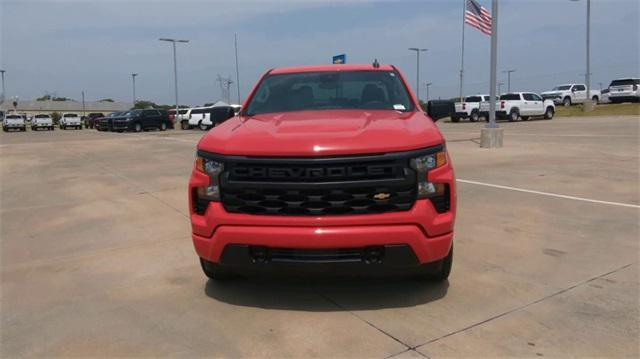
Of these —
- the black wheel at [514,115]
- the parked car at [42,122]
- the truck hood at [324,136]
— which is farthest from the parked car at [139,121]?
the truck hood at [324,136]

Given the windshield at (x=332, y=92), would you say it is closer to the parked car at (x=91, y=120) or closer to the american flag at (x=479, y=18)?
the american flag at (x=479, y=18)

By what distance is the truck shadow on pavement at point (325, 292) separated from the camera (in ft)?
12.7

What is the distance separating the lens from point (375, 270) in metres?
3.51

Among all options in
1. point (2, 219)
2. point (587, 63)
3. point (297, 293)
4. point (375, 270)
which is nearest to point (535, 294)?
point (375, 270)

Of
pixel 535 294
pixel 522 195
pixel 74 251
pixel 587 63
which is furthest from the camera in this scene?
pixel 587 63

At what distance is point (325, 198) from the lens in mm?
3439

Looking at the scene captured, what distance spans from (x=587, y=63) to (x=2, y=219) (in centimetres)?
3609

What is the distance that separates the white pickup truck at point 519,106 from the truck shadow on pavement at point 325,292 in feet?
98.5

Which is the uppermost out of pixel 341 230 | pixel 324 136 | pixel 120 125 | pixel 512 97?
pixel 512 97

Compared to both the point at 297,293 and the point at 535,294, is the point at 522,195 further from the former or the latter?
the point at 297,293

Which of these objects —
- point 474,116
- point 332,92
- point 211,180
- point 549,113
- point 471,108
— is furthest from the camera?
point 474,116

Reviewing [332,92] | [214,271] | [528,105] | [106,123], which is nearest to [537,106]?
[528,105]

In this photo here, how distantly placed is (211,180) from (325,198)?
2.66ft

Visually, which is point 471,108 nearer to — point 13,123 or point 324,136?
point 324,136
